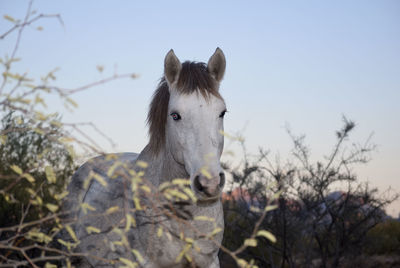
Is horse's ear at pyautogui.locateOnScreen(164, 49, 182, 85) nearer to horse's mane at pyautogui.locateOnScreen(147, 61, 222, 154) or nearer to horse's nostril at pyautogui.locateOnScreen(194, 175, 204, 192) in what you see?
horse's mane at pyautogui.locateOnScreen(147, 61, 222, 154)

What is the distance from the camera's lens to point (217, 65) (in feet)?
12.3

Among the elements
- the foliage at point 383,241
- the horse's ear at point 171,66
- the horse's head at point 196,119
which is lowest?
the foliage at point 383,241

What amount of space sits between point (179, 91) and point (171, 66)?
334mm

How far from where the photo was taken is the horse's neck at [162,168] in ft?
11.1

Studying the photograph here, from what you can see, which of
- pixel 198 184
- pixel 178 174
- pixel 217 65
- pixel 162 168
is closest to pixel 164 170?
pixel 162 168

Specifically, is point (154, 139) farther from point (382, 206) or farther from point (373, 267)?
point (373, 267)

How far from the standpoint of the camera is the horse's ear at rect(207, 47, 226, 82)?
3.71 m

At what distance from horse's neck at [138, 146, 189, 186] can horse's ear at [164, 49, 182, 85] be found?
629mm

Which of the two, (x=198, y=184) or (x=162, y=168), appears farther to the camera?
(x=162, y=168)

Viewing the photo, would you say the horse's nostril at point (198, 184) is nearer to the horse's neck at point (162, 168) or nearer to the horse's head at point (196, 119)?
the horse's head at point (196, 119)

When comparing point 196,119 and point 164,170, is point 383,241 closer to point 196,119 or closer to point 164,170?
point 164,170

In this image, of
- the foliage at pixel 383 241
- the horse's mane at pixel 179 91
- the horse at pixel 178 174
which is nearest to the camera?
the horse at pixel 178 174

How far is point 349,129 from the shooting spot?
7422mm

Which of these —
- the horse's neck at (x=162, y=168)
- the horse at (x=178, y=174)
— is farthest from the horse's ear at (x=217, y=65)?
the horse's neck at (x=162, y=168)
